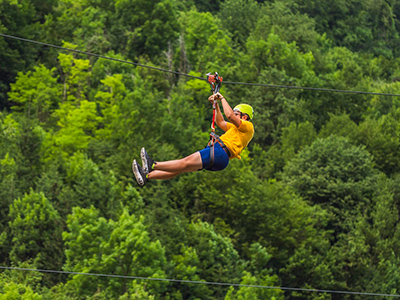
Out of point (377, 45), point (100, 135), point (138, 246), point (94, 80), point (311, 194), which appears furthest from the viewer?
point (377, 45)

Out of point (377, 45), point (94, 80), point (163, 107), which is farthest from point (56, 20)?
point (377, 45)

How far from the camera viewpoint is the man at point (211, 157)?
35.9 ft

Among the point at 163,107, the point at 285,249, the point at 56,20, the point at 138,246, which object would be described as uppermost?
the point at 56,20

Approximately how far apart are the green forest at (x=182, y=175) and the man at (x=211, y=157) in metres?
25.0

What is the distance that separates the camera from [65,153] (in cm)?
5253

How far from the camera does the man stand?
1094 cm

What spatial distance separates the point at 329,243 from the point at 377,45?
4508cm

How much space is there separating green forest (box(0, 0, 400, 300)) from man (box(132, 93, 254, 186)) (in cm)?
2500

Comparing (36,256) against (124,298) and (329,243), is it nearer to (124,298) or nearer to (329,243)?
(124,298)

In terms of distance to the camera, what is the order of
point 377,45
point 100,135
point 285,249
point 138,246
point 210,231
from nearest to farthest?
point 138,246, point 210,231, point 285,249, point 100,135, point 377,45

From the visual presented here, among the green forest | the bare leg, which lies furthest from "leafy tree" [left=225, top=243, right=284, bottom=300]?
the bare leg

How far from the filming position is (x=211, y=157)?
11.1 metres

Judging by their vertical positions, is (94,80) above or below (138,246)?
above

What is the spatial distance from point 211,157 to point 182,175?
128ft
